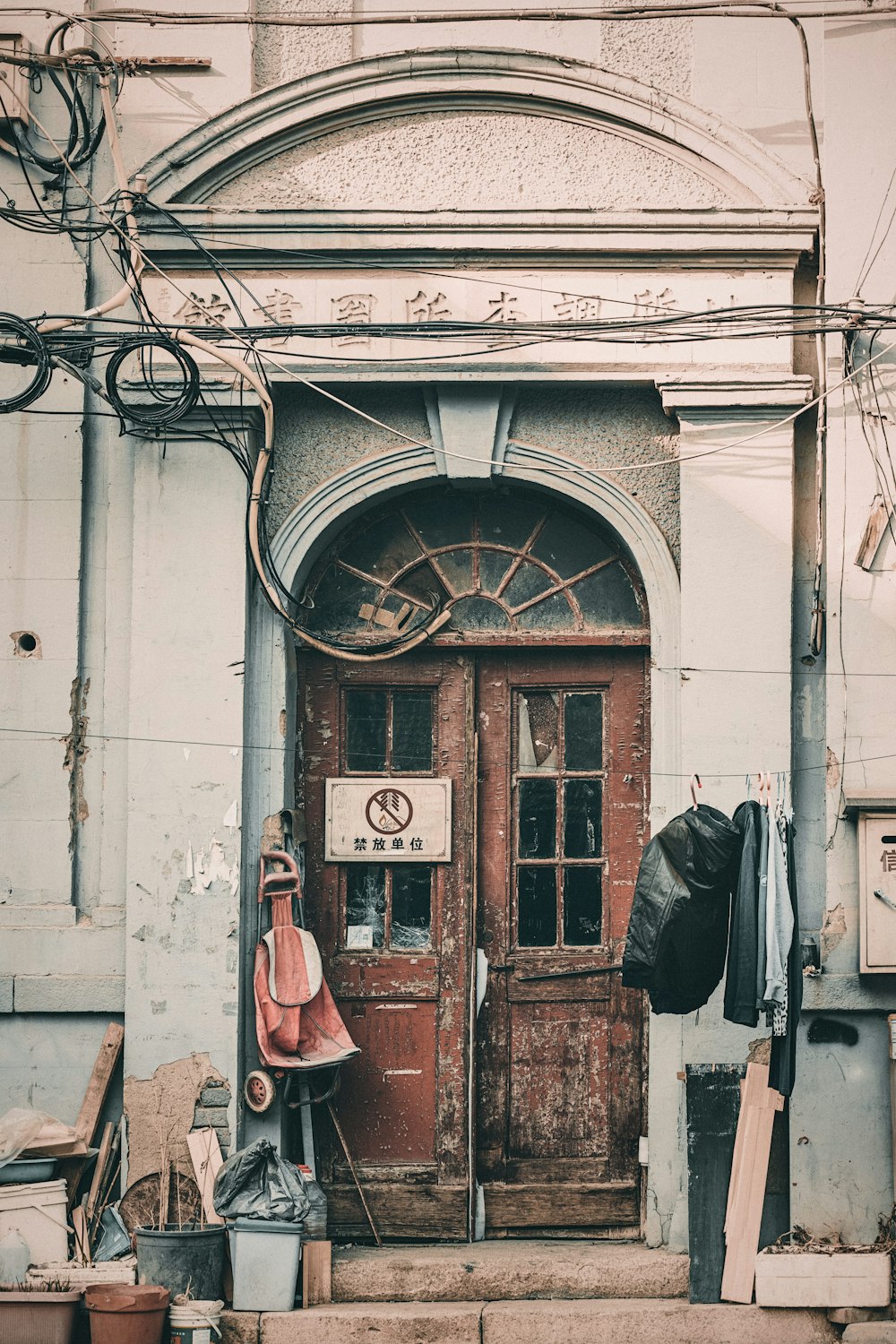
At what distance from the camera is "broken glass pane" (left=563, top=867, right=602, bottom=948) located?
8023 millimetres

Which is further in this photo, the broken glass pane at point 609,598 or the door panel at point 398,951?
the broken glass pane at point 609,598

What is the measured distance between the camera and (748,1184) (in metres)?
7.04

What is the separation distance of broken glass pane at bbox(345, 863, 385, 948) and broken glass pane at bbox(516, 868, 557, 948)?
72 centimetres

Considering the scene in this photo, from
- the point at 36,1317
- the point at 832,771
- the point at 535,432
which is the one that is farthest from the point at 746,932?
the point at 36,1317

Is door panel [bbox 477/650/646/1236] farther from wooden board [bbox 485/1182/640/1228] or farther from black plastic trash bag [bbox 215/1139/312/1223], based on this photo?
black plastic trash bag [bbox 215/1139/312/1223]

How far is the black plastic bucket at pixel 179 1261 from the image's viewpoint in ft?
23.1

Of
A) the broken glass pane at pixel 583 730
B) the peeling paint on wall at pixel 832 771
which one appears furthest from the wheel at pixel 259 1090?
the peeling paint on wall at pixel 832 771

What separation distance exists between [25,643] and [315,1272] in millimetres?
3397

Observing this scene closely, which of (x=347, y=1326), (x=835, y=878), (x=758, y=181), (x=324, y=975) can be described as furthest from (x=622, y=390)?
(x=347, y=1326)

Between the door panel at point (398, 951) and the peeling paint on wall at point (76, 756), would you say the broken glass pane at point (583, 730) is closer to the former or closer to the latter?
the door panel at point (398, 951)

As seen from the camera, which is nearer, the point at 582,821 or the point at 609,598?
the point at 582,821

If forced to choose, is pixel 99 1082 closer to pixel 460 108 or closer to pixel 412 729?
pixel 412 729

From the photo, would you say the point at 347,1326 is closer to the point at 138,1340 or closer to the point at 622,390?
the point at 138,1340

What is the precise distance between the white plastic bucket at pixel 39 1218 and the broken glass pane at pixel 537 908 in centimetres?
259
